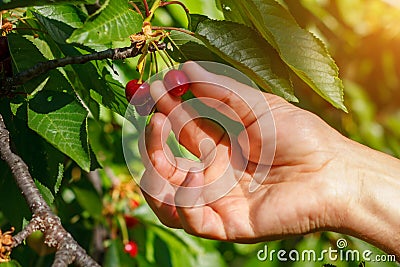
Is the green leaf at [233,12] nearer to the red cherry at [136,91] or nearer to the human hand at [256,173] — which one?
the human hand at [256,173]

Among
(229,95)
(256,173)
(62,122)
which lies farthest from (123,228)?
(62,122)

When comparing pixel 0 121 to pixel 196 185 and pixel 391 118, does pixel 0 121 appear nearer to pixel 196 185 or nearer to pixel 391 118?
pixel 196 185

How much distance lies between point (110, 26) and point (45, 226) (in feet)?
1.05

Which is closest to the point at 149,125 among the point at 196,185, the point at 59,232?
the point at 196,185

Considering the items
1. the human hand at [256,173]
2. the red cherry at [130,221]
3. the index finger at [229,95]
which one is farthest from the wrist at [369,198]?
the red cherry at [130,221]

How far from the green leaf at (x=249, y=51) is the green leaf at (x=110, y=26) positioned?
6.7 inches

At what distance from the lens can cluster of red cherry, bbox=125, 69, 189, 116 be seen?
1.30 m

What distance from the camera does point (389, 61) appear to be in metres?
3.71

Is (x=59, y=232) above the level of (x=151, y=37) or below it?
below

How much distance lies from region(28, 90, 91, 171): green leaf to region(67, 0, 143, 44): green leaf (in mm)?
193

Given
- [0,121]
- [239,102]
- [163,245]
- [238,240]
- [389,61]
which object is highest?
[389,61]

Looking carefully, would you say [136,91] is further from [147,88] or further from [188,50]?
[188,50]

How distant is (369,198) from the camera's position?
1512mm

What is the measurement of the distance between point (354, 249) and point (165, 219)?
1.13 metres
